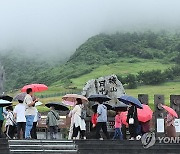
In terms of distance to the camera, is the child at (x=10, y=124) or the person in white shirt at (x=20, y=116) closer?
the person in white shirt at (x=20, y=116)

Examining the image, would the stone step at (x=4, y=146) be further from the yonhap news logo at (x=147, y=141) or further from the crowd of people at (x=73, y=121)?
the yonhap news logo at (x=147, y=141)

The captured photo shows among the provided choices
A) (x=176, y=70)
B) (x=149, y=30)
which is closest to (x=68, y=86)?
(x=176, y=70)

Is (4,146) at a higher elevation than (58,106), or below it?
below

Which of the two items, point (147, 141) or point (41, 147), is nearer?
point (41, 147)

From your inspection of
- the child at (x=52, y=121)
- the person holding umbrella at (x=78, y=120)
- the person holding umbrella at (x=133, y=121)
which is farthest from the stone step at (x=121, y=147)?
the child at (x=52, y=121)

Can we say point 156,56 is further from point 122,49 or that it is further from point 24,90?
point 24,90

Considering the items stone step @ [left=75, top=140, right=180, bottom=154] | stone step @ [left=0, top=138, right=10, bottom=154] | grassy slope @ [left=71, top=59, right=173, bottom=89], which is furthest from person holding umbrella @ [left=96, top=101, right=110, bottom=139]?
grassy slope @ [left=71, top=59, right=173, bottom=89]

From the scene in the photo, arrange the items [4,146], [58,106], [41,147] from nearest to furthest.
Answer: [4,146] < [41,147] < [58,106]

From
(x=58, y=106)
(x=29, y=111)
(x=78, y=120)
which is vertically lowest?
(x=78, y=120)

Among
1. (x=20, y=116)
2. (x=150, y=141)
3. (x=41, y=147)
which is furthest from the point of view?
(x=20, y=116)

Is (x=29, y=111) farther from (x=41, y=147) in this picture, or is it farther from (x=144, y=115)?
(x=144, y=115)

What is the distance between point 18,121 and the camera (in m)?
15.2

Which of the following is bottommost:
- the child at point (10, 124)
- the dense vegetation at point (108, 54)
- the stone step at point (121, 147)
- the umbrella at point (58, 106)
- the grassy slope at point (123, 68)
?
the stone step at point (121, 147)

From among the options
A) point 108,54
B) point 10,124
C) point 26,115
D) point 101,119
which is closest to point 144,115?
point 101,119
